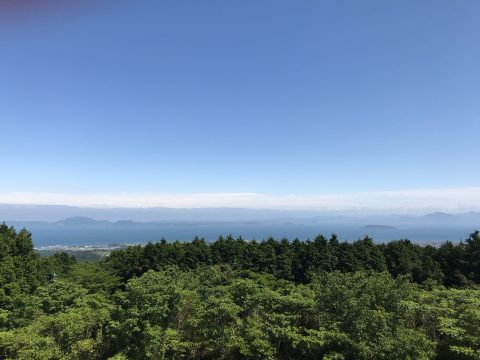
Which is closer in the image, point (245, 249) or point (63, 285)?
point (63, 285)

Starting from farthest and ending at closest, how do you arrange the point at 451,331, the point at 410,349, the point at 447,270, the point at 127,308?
the point at 447,270 < the point at 127,308 < the point at 451,331 < the point at 410,349

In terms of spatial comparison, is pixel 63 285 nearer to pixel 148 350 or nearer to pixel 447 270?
pixel 148 350

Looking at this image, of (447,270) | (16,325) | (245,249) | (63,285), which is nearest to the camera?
(16,325)

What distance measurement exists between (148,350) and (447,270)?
25.3m

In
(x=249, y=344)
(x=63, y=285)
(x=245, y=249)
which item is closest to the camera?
(x=249, y=344)

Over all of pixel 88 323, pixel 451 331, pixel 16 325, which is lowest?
pixel 16 325

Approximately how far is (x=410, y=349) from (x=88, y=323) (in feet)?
40.1

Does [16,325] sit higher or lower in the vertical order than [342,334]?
lower

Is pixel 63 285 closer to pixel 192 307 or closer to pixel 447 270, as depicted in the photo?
pixel 192 307

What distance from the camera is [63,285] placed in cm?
2105

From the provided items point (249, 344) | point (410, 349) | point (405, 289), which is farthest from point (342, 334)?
point (405, 289)

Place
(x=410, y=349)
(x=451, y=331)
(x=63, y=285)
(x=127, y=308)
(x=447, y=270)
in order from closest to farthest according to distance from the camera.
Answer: (x=410, y=349) → (x=451, y=331) → (x=127, y=308) → (x=63, y=285) → (x=447, y=270)

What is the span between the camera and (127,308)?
45.6ft

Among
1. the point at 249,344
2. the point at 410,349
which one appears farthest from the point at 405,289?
the point at 249,344
